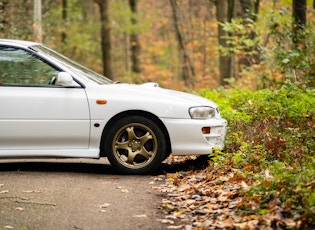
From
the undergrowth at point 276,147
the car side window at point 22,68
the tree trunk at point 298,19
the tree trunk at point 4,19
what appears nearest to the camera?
the undergrowth at point 276,147

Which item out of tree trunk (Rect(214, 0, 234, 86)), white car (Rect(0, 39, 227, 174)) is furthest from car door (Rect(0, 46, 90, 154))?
tree trunk (Rect(214, 0, 234, 86))

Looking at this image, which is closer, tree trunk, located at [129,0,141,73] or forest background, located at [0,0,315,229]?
forest background, located at [0,0,315,229]

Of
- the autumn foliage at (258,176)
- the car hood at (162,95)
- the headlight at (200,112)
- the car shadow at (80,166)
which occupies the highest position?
the car hood at (162,95)

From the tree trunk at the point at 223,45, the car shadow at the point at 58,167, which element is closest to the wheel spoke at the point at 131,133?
the car shadow at the point at 58,167

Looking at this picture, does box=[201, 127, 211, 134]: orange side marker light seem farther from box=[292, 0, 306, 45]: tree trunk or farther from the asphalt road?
box=[292, 0, 306, 45]: tree trunk

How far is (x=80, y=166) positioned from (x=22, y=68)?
5.77 feet

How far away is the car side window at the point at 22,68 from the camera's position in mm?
9039

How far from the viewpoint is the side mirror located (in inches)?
339

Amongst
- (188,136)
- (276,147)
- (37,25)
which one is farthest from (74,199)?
(37,25)

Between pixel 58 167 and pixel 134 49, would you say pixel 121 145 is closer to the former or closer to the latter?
pixel 58 167

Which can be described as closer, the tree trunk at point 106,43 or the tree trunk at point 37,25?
the tree trunk at point 37,25

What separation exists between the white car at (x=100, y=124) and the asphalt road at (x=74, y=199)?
0.35m

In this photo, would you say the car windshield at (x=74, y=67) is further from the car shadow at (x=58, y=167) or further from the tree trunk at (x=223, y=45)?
the tree trunk at (x=223, y=45)

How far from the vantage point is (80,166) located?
32.3 ft
